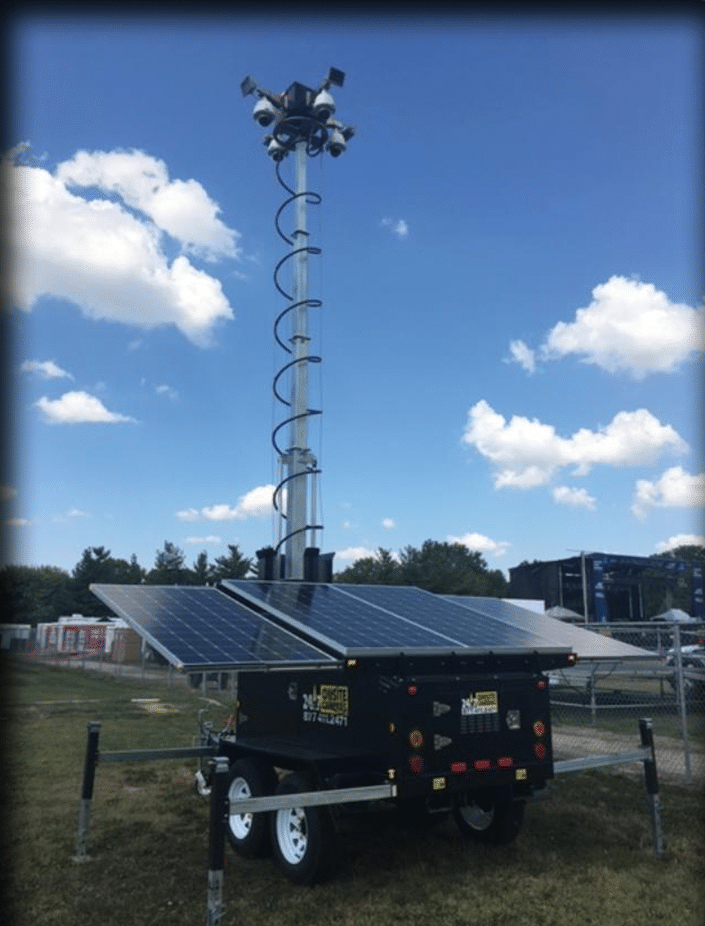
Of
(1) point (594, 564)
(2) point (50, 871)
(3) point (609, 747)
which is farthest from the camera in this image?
(1) point (594, 564)

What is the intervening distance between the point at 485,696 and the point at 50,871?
15.0ft

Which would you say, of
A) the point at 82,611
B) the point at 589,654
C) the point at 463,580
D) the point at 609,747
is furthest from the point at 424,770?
the point at 82,611

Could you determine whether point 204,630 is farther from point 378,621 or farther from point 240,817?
point 240,817

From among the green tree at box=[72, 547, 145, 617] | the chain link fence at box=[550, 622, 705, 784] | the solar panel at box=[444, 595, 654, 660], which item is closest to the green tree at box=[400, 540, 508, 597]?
the green tree at box=[72, 547, 145, 617]

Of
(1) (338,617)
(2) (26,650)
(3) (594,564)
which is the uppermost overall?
(3) (594,564)

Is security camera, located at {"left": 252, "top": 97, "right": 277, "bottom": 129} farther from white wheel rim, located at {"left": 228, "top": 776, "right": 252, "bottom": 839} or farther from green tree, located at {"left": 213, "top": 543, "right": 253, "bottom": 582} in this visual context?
green tree, located at {"left": 213, "top": 543, "right": 253, "bottom": 582}

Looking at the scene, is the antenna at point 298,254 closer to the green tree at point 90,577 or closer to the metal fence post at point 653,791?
the metal fence post at point 653,791

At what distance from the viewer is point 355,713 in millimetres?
7086

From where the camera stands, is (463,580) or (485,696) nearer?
(485,696)

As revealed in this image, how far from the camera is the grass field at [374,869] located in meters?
6.07

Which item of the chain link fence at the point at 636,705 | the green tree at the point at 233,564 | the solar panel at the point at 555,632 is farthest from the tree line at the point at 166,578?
the solar panel at the point at 555,632

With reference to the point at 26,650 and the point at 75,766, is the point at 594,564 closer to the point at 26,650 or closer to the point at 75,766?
the point at 75,766

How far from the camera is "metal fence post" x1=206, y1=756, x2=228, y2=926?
536 centimetres

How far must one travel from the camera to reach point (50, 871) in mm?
6988
